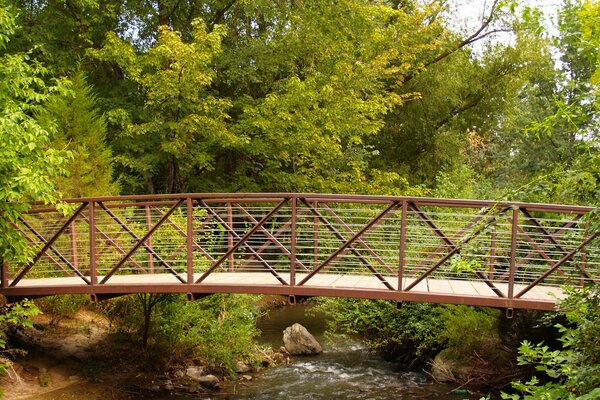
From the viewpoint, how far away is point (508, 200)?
13.7 ft

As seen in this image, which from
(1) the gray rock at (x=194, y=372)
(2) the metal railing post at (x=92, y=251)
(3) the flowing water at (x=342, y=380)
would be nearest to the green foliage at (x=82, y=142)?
(2) the metal railing post at (x=92, y=251)

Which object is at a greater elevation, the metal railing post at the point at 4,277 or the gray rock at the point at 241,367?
the metal railing post at the point at 4,277

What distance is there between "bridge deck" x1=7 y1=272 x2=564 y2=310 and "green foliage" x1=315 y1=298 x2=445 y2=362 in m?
2.02

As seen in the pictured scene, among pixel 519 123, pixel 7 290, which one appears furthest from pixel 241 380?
pixel 519 123

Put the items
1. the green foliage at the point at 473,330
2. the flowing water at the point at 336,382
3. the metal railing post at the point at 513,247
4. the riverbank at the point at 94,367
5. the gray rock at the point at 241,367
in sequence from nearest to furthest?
the metal railing post at the point at 513,247 < the riverbank at the point at 94,367 < the flowing water at the point at 336,382 < the green foliage at the point at 473,330 < the gray rock at the point at 241,367

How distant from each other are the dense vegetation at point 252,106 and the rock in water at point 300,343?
0.74 metres

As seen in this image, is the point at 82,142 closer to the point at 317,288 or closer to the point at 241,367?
the point at 241,367

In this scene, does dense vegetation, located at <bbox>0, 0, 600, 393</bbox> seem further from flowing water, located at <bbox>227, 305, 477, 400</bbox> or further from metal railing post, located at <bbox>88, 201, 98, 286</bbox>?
metal railing post, located at <bbox>88, 201, 98, 286</bbox>

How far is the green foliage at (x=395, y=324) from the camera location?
35.8 ft

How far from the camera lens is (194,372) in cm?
1028

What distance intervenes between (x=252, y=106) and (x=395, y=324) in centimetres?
698

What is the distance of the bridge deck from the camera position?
24.4ft

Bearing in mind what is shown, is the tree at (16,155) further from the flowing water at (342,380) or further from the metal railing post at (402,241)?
the flowing water at (342,380)

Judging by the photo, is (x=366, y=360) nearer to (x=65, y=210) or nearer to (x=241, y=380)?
(x=241, y=380)
